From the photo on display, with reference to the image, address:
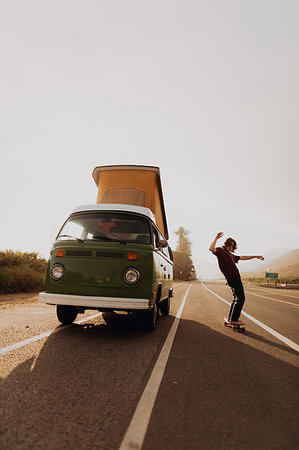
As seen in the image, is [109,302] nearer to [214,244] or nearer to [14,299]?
[214,244]

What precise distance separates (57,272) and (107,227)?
1271 millimetres

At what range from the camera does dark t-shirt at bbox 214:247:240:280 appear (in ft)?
20.3

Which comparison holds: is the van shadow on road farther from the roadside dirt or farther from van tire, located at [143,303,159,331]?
the roadside dirt

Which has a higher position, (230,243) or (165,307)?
(230,243)

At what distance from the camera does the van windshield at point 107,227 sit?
17.6ft

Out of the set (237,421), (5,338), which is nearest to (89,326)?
(5,338)

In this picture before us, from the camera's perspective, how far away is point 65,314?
568cm

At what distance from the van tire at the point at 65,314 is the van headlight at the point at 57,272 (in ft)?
3.13

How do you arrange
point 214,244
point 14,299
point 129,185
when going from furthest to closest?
point 14,299 < point 129,185 < point 214,244

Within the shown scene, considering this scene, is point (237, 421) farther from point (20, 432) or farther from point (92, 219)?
point (92, 219)

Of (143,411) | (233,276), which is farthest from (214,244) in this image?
(143,411)

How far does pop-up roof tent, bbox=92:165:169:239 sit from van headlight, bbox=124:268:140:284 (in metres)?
3.21

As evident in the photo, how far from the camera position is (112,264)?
4.74 m

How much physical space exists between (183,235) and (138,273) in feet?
260
